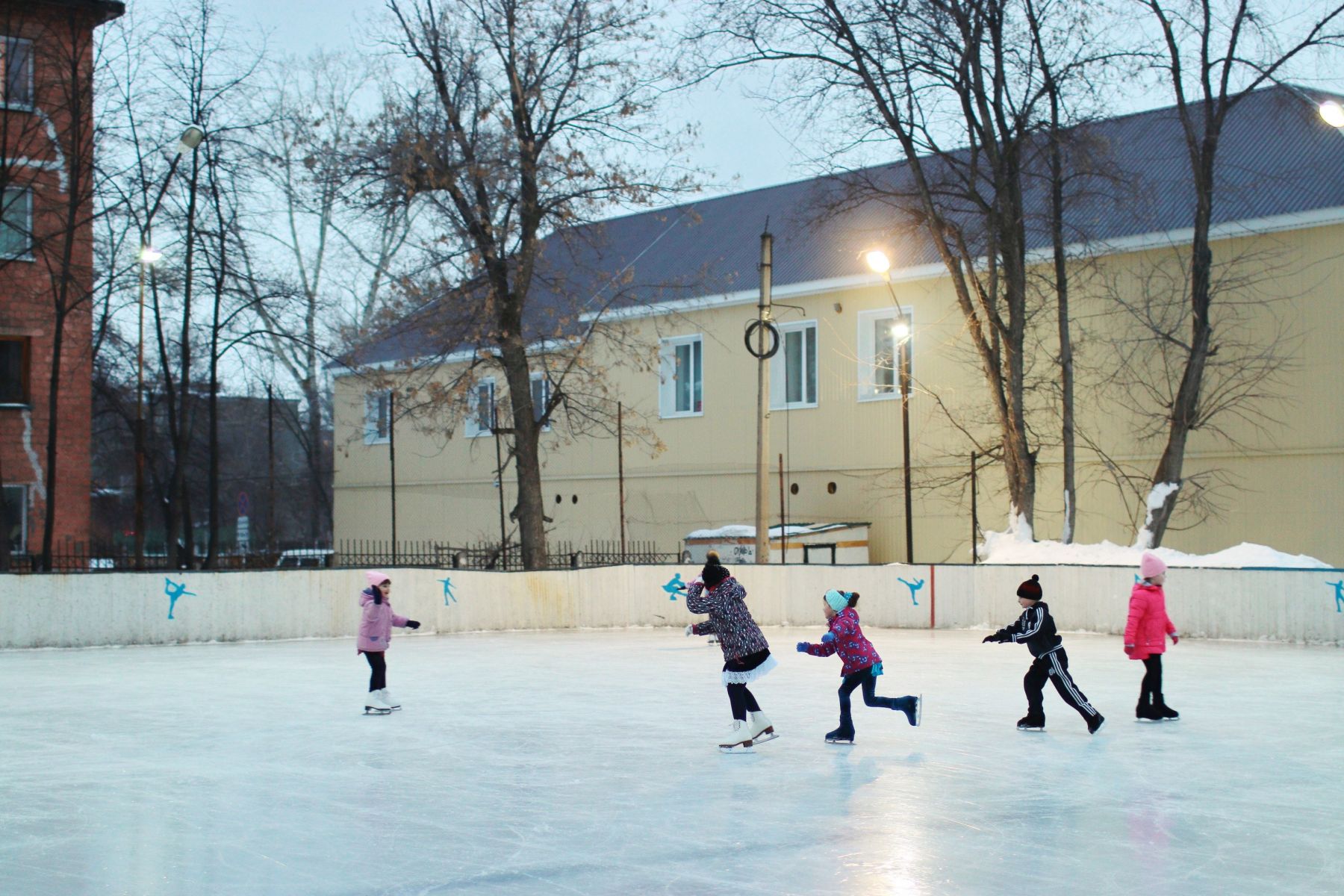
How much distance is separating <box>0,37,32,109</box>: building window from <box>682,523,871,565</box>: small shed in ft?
55.0

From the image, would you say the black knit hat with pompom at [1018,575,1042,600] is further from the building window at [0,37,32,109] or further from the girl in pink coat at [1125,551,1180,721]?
the building window at [0,37,32,109]

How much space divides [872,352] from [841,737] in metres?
22.7

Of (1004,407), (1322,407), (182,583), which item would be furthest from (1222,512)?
(182,583)

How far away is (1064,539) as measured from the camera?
28234 mm

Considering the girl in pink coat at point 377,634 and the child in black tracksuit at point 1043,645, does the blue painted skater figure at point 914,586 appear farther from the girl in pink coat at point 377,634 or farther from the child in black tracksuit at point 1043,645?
the girl in pink coat at point 377,634

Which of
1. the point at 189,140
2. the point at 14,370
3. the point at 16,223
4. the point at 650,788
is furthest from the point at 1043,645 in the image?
the point at 14,370

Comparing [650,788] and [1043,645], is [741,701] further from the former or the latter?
[1043,645]

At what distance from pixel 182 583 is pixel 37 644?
222 cm

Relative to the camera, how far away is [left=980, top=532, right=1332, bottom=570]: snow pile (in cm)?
2295

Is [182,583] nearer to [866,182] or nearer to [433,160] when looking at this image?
[433,160]

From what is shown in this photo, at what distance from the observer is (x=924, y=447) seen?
3262 centimetres

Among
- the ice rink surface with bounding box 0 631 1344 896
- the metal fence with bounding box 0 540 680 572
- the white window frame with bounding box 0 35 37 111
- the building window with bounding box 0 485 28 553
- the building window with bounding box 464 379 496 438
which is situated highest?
the white window frame with bounding box 0 35 37 111

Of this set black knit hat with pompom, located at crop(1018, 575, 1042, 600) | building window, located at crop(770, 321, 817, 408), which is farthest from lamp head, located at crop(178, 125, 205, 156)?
building window, located at crop(770, 321, 817, 408)

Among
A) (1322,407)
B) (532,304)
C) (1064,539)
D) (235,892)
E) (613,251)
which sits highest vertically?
(613,251)
